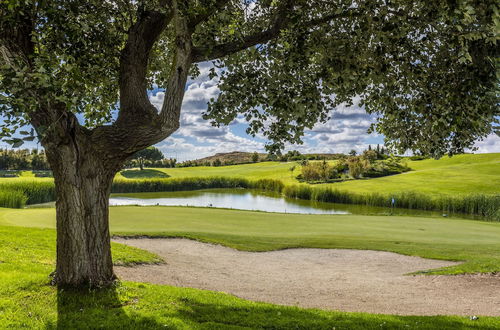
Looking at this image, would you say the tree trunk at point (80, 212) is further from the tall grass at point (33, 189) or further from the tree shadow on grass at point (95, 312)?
the tall grass at point (33, 189)

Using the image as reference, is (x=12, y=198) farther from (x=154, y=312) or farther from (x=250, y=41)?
(x=250, y=41)

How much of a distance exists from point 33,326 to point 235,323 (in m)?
2.93

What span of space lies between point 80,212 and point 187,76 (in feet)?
10.8

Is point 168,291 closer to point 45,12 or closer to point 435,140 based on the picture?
point 45,12

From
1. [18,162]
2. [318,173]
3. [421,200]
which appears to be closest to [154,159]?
[18,162]

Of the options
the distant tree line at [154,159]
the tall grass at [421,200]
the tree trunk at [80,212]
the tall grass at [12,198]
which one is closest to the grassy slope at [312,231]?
the tree trunk at [80,212]

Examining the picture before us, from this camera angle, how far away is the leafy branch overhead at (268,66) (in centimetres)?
554

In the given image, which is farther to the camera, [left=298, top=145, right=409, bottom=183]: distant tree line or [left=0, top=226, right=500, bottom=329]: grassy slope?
[left=298, top=145, right=409, bottom=183]: distant tree line

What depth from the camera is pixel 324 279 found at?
11.0m

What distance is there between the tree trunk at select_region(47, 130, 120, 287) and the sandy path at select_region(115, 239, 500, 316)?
2312mm

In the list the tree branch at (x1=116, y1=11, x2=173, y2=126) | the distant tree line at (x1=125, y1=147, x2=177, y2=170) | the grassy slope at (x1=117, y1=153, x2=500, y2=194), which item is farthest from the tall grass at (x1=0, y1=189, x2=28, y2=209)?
the distant tree line at (x1=125, y1=147, x2=177, y2=170)

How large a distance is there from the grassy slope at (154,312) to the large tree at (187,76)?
55 centimetres

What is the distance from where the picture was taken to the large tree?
569 centimetres

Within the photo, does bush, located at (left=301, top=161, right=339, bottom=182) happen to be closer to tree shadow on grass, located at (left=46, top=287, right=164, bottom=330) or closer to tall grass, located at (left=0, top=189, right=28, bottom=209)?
tall grass, located at (left=0, top=189, right=28, bottom=209)
